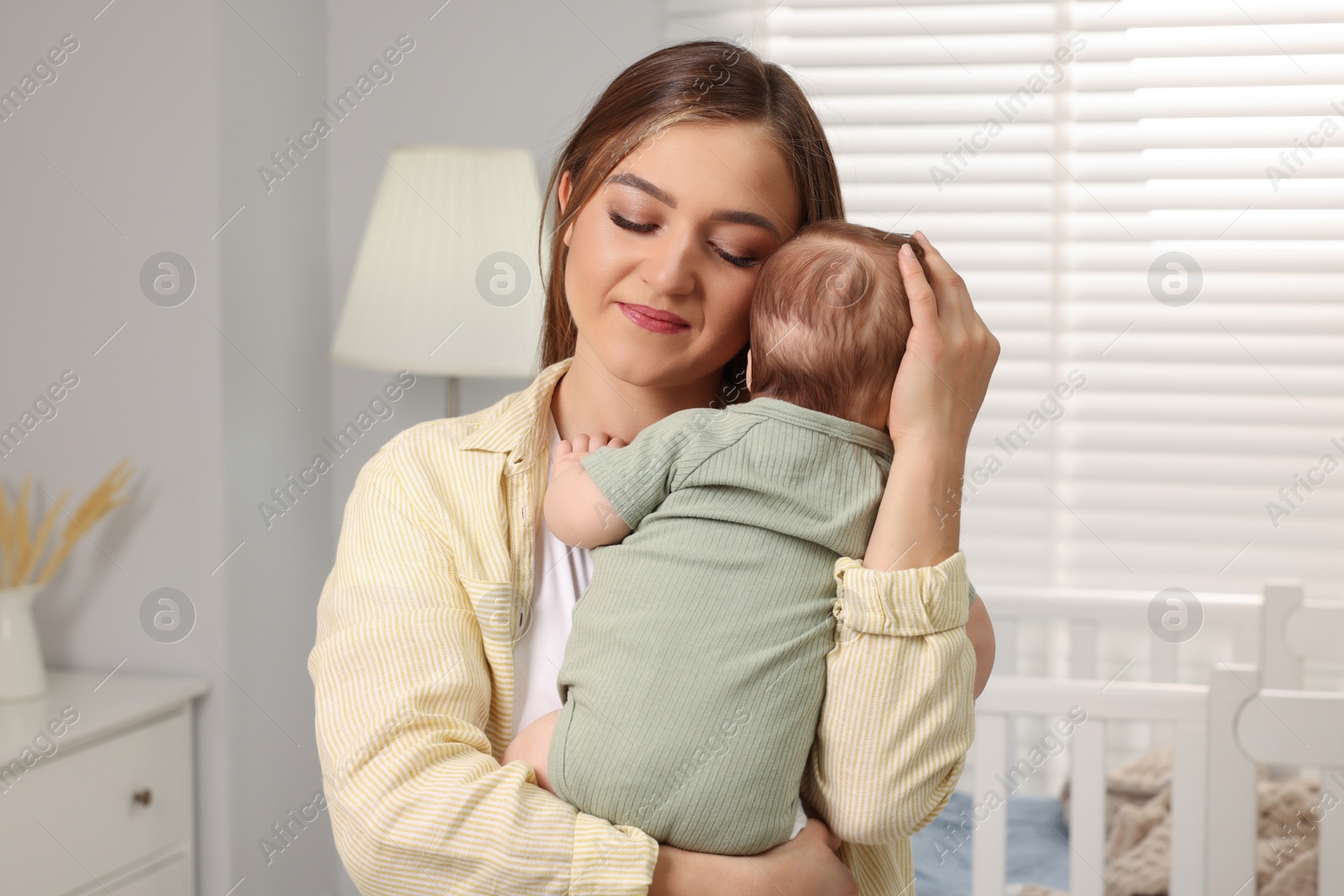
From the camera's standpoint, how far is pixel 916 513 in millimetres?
919

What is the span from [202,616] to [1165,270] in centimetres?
222

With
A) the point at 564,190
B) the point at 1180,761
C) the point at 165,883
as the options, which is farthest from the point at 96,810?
the point at 1180,761

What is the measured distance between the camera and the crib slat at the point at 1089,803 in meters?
1.83

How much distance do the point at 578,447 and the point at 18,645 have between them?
1.47 meters

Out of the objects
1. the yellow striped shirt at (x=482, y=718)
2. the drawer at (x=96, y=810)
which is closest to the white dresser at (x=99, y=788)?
the drawer at (x=96, y=810)

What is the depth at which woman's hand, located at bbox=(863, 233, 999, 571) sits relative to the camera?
92 cm

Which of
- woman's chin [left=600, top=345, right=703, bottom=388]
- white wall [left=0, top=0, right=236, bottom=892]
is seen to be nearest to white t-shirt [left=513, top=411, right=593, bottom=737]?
woman's chin [left=600, top=345, right=703, bottom=388]

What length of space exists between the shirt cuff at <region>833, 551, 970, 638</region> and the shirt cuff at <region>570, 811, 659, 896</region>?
24 centimetres

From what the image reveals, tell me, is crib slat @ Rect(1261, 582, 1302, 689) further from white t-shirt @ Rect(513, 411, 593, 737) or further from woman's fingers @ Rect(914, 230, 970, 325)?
white t-shirt @ Rect(513, 411, 593, 737)

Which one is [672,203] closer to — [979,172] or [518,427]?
[518,427]

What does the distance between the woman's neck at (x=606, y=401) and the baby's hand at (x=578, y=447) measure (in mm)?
25

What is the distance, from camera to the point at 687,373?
3.51ft

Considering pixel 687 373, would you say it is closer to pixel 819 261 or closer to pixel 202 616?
pixel 819 261

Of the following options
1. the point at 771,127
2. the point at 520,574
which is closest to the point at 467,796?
the point at 520,574
